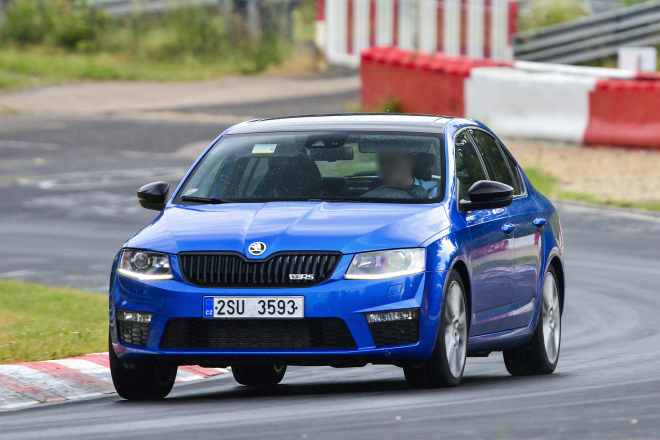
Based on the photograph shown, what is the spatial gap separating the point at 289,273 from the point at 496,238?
63.7 inches

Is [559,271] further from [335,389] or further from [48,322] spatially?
[48,322]

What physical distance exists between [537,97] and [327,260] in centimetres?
1666

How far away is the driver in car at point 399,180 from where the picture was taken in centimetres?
784

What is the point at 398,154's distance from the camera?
807cm

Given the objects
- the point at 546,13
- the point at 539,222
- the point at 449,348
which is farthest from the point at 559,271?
the point at 546,13

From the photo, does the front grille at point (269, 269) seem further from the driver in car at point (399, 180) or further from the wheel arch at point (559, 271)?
the wheel arch at point (559, 271)

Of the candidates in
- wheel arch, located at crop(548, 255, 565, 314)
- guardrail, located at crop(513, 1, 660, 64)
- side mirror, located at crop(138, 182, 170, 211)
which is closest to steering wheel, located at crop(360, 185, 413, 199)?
side mirror, located at crop(138, 182, 170, 211)

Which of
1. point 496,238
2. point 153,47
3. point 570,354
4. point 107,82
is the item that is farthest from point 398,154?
point 153,47

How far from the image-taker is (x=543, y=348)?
8.89m

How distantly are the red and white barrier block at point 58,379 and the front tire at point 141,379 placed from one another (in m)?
0.52

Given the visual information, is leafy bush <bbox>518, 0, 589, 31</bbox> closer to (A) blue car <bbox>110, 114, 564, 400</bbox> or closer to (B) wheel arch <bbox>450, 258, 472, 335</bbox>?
(A) blue car <bbox>110, 114, 564, 400</bbox>

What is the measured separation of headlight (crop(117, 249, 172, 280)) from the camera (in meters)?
7.21

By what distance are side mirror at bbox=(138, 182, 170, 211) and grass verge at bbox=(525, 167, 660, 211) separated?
11025 millimetres

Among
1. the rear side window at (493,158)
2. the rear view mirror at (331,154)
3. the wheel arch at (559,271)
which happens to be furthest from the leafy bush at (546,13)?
the rear view mirror at (331,154)
